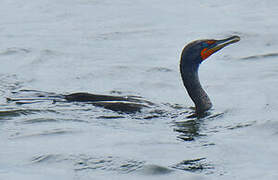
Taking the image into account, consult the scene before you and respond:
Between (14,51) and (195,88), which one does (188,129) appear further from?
(14,51)

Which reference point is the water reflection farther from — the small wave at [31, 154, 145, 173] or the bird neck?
the small wave at [31, 154, 145, 173]

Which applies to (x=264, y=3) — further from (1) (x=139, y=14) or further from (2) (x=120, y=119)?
(2) (x=120, y=119)

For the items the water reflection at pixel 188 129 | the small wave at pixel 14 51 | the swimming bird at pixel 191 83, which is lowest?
the water reflection at pixel 188 129

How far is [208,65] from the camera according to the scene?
12.0 meters

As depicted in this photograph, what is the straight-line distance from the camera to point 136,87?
10734mm

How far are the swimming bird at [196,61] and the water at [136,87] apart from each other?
23 cm

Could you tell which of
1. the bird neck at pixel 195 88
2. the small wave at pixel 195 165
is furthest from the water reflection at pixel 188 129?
the small wave at pixel 195 165

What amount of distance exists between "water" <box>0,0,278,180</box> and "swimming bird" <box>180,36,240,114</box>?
0.75 feet

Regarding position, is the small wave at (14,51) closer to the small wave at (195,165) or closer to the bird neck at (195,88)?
the bird neck at (195,88)

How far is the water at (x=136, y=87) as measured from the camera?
6.91m

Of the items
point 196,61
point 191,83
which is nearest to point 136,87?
point 191,83

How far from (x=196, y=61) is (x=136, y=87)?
2.08 m

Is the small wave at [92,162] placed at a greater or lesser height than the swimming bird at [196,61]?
lesser

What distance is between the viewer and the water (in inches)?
272
